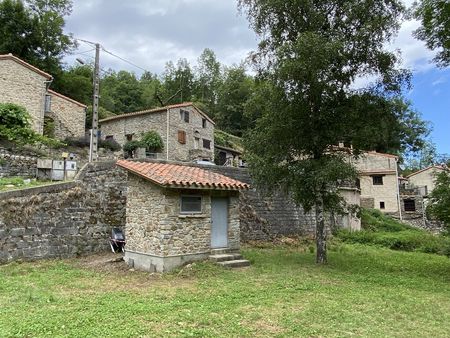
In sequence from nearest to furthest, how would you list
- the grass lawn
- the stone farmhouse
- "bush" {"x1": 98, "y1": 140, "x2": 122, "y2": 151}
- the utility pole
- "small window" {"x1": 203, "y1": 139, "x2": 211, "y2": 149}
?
the grass lawn, the utility pole, the stone farmhouse, "bush" {"x1": 98, "y1": 140, "x2": 122, "y2": 151}, "small window" {"x1": 203, "y1": 139, "x2": 211, "y2": 149}

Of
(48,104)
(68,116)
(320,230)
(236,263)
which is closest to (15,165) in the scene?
(236,263)

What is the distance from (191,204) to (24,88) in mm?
16867

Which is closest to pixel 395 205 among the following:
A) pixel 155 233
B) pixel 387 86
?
pixel 387 86

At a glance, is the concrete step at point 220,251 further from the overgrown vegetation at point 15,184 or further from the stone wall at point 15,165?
the stone wall at point 15,165

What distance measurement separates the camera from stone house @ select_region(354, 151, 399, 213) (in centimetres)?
3266

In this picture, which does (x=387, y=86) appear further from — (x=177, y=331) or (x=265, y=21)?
(x=177, y=331)

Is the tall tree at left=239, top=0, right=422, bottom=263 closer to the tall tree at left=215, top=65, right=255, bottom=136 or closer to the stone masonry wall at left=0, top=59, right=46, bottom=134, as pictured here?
the stone masonry wall at left=0, top=59, right=46, bottom=134

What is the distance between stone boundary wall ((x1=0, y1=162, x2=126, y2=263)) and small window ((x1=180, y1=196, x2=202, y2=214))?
403cm

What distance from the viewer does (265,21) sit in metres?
11.5

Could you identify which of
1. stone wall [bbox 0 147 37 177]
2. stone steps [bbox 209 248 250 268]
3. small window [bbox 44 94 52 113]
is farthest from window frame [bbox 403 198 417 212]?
stone wall [bbox 0 147 37 177]

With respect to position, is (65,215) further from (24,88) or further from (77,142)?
(24,88)

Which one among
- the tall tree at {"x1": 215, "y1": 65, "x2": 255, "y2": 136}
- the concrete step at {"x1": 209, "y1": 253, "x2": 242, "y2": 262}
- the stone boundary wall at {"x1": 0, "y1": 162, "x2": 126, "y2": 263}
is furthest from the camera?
the tall tree at {"x1": 215, "y1": 65, "x2": 255, "y2": 136}

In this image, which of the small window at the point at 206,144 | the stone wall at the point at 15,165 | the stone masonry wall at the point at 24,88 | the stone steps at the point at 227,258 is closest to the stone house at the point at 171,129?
the small window at the point at 206,144

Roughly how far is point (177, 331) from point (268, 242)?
11212mm
